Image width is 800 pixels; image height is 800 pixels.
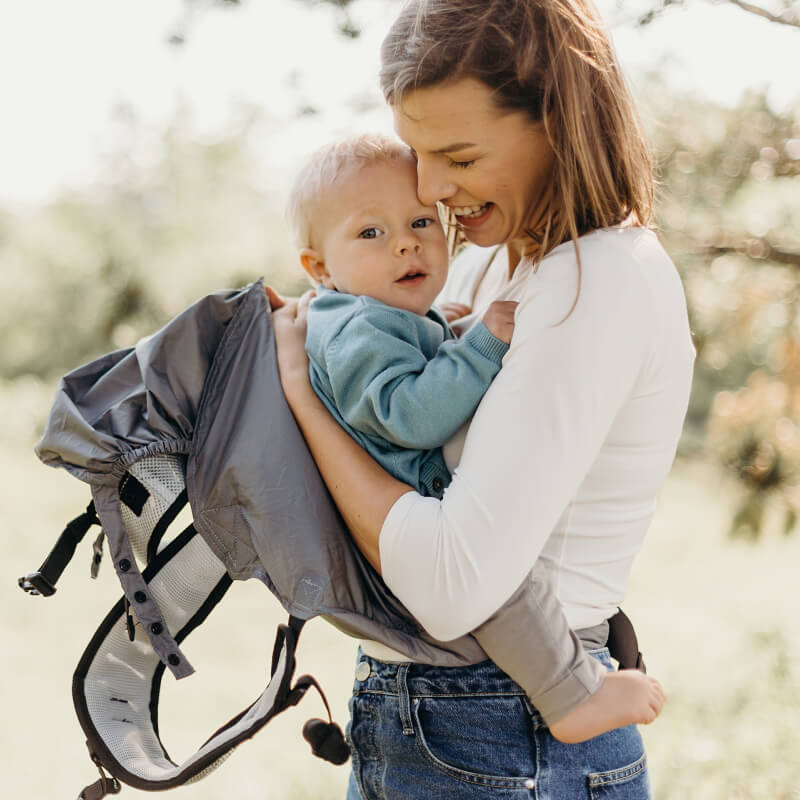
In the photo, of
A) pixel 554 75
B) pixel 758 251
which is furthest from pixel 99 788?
pixel 758 251

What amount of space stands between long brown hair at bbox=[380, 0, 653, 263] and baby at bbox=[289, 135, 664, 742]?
0.18 meters

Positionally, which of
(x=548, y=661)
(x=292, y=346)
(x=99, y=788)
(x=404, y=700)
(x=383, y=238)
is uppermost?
(x=383, y=238)

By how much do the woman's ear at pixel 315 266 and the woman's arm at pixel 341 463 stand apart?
0.18m

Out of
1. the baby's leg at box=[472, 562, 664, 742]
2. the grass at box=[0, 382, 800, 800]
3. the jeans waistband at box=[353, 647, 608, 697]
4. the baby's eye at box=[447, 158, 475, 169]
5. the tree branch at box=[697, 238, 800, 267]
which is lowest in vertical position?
the grass at box=[0, 382, 800, 800]

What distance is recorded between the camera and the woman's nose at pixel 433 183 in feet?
4.04

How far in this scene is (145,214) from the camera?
6.71 meters

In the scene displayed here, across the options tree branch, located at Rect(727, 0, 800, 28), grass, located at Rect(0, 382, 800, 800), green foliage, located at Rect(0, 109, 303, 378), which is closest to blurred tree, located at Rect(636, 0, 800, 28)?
tree branch, located at Rect(727, 0, 800, 28)

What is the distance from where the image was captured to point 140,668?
4.25ft

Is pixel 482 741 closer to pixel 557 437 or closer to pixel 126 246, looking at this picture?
pixel 557 437

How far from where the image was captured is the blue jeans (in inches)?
44.6

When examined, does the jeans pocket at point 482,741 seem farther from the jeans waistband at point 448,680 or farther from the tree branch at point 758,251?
the tree branch at point 758,251

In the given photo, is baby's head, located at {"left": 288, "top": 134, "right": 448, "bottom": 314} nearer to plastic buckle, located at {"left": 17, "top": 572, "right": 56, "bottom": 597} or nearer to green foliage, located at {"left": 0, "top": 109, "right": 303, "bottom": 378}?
plastic buckle, located at {"left": 17, "top": 572, "right": 56, "bottom": 597}

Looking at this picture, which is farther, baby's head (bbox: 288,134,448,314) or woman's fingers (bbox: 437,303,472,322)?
woman's fingers (bbox: 437,303,472,322)

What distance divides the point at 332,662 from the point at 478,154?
11.7 feet
